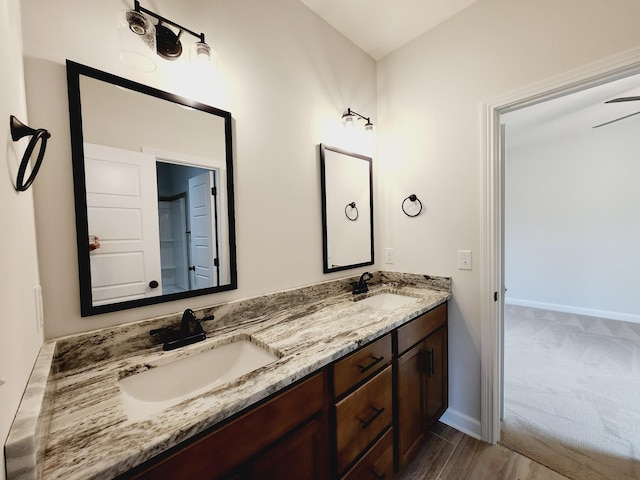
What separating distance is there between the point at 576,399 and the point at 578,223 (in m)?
2.90

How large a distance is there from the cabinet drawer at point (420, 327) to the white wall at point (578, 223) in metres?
3.54

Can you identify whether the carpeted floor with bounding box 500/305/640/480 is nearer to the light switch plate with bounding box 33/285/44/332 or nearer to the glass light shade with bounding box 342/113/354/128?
the glass light shade with bounding box 342/113/354/128

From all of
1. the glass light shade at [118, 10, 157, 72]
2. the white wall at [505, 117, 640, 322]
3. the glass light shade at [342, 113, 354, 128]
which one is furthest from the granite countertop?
the white wall at [505, 117, 640, 322]

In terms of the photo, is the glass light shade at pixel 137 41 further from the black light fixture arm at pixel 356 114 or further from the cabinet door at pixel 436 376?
the cabinet door at pixel 436 376

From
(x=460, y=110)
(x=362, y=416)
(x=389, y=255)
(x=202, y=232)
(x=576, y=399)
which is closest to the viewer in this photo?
(x=362, y=416)

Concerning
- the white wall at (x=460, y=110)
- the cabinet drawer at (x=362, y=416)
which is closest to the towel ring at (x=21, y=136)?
the cabinet drawer at (x=362, y=416)

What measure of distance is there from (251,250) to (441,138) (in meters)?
1.48

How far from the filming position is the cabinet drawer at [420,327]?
4.61ft

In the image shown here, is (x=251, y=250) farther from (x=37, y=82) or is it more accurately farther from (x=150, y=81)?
(x=37, y=82)

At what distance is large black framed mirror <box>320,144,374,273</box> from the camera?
182 cm

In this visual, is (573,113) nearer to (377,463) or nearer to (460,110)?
(460,110)

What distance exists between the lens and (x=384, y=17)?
70.1 inches

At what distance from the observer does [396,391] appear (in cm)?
137

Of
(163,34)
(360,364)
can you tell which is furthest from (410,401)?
(163,34)
